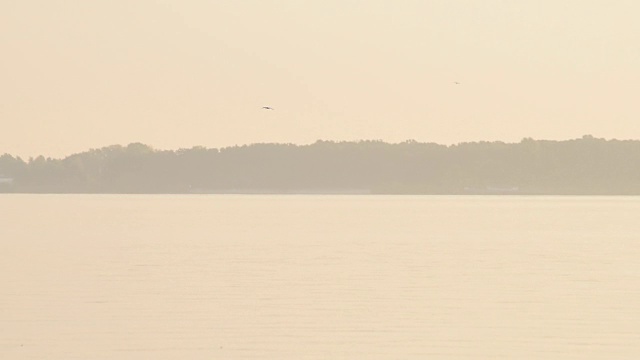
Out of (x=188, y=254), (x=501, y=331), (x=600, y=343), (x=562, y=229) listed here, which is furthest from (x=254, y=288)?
(x=562, y=229)

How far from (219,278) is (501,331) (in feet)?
43.5

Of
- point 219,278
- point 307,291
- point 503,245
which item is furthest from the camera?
point 503,245

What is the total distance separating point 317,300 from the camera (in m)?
33.7

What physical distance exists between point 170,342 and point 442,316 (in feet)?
21.4

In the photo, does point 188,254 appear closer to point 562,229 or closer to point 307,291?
point 307,291

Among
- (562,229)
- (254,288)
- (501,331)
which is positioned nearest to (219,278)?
(254,288)

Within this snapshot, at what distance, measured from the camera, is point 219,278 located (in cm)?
4019

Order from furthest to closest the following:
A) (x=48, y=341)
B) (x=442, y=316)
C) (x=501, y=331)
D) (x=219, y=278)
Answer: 1. (x=219, y=278)
2. (x=442, y=316)
3. (x=501, y=331)
4. (x=48, y=341)

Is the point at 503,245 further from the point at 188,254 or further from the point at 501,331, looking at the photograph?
the point at 501,331

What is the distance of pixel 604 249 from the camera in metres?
58.2

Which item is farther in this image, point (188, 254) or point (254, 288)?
point (188, 254)

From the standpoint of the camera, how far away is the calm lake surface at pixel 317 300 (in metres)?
26.1

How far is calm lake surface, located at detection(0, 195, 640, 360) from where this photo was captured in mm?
26109

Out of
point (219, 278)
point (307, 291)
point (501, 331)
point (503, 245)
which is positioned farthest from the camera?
point (503, 245)
